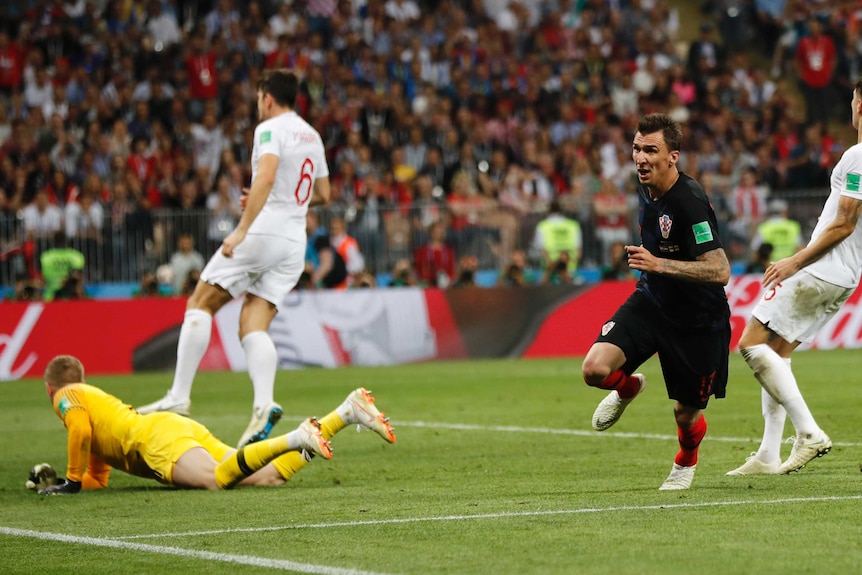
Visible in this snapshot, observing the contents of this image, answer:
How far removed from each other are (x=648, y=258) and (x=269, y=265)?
12.3 ft

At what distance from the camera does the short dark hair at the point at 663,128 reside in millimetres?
7672

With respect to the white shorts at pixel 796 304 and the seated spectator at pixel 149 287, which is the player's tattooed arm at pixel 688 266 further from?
the seated spectator at pixel 149 287

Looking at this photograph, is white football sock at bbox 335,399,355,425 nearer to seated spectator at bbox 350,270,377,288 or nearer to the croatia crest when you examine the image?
the croatia crest

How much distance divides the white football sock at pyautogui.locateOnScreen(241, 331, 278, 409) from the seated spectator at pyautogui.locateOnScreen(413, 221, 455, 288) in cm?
1206

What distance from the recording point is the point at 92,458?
9.02 metres

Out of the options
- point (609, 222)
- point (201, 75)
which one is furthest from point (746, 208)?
point (201, 75)

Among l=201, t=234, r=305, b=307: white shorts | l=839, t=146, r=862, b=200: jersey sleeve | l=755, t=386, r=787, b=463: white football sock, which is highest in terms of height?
l=839, t=146, r=862, b=200: jersey sleeve

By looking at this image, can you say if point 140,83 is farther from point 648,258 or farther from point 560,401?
point 648,258

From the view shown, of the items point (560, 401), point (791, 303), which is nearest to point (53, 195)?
point (560, 401)

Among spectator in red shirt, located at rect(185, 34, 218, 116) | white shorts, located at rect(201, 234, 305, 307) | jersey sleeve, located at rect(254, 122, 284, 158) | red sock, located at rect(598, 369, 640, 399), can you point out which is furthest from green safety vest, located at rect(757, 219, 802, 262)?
red sock, located at rect(598, 369, 640, 399)

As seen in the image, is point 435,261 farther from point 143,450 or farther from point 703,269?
point 703,269

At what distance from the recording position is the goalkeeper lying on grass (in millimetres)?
8516

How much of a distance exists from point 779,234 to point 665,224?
15.8m

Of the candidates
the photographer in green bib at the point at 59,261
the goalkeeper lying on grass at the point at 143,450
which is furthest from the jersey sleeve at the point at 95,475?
the photographer in green bib at the point at 59,261
